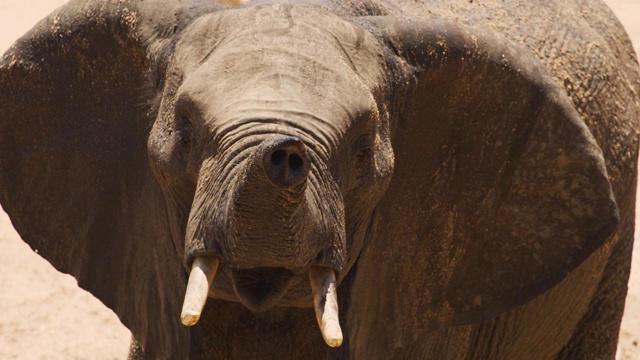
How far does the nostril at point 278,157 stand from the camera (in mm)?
3496

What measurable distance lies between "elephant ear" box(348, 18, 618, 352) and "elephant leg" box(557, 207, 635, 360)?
892mm

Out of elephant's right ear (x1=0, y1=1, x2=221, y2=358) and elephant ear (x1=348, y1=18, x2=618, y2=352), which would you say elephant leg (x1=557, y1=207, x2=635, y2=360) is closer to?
elephant ear (x1=348, y1=18, x2=618, y2=352)

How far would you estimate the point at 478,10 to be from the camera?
17.0 feet

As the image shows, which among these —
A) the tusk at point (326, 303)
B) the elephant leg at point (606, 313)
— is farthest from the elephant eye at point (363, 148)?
the elephant leg at point (606, 313)

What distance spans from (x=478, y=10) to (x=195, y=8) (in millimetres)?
1076

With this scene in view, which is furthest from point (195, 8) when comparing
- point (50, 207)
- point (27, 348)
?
point (27, 348)

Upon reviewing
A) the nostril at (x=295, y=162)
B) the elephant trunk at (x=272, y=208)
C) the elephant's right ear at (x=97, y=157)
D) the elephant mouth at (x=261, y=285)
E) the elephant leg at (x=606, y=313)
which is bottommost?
the elephant leg at (x=606, y=313)

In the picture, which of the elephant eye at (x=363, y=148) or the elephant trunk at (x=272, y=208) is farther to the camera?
the elephant eye at (x=363, y=148)

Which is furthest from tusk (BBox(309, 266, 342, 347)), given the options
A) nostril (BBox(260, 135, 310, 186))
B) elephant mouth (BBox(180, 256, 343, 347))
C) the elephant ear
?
the elephant ear

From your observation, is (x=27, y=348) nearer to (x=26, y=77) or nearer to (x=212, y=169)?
(x=26, y=77)

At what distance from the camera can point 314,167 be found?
12.5 feet

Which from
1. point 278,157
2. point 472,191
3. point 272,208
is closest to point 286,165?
point 278,157

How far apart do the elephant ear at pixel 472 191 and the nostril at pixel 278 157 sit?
911mm

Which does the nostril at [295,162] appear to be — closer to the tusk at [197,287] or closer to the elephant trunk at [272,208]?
the elephant trunk at [272,208]
